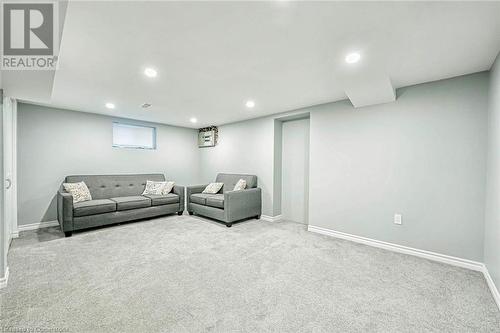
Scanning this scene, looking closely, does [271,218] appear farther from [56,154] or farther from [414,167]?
[56,154]

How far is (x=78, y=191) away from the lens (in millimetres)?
3736

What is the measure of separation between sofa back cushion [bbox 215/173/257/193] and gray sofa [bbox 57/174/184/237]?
0.96 meters

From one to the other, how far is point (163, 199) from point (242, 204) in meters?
1.72

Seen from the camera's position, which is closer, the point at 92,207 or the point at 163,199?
the point at 92,207

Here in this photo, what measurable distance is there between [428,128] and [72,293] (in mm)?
4149

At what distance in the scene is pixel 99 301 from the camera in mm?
1725

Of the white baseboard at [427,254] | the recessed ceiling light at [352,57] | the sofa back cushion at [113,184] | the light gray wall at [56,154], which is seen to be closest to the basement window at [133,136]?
the light gray wall at [56,154]

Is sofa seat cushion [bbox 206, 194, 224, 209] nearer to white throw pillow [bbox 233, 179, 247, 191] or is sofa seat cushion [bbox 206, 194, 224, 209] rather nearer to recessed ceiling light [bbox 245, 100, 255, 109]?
white throw pillow [bbox 233, 179, 247, 191]

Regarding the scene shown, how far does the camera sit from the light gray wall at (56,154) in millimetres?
3688

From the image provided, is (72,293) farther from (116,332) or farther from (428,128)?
(428,128)

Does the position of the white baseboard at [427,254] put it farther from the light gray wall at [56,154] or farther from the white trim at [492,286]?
the light gray wall at [56,154]

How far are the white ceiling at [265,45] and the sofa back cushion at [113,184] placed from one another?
1749mm

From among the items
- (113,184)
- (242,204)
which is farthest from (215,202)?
(113,184)

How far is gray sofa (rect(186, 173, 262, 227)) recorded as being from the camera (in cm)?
392
